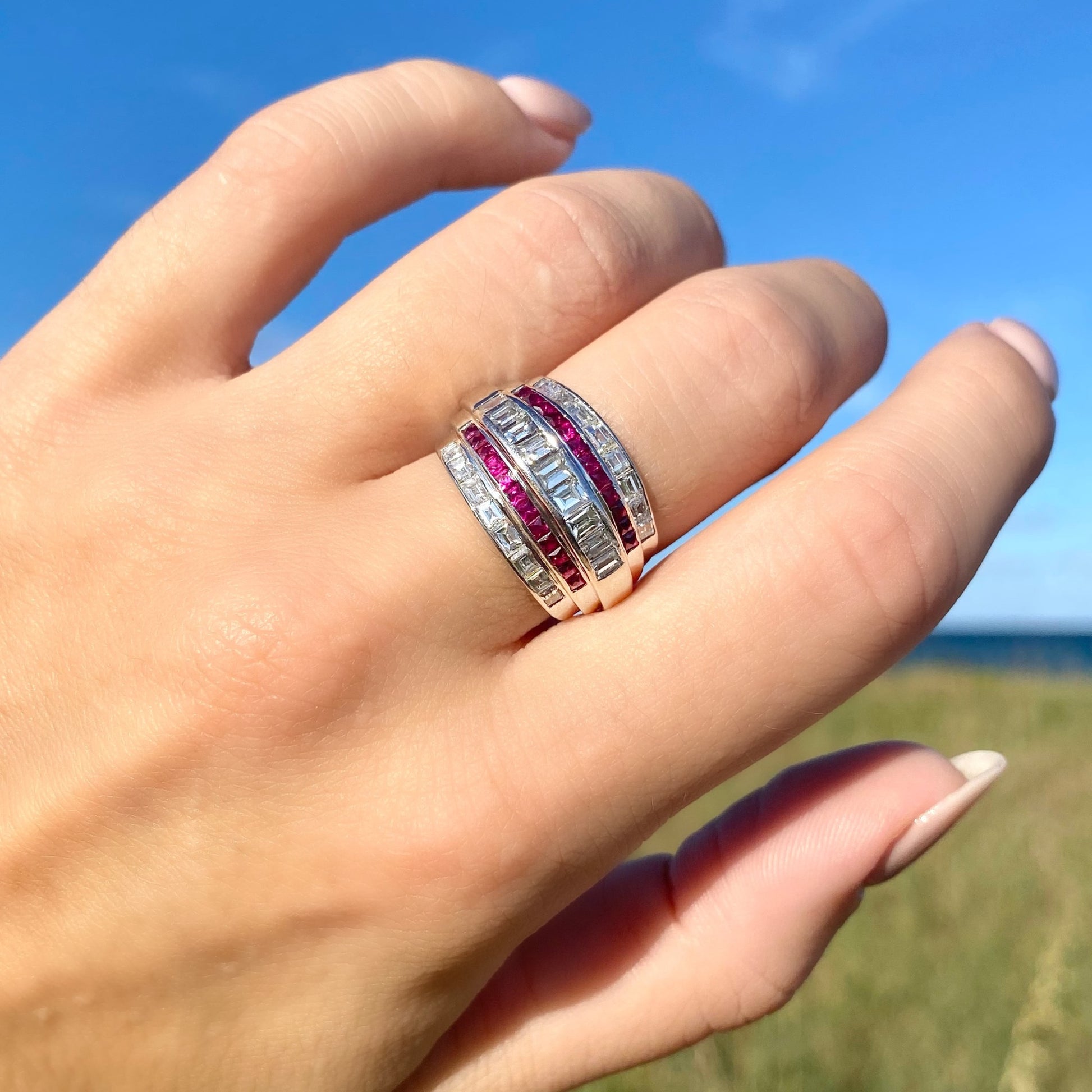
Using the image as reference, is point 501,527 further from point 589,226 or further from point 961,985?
point 961,985

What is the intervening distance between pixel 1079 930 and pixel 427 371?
2.23 meters

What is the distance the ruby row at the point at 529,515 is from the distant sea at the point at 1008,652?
1.37 metres

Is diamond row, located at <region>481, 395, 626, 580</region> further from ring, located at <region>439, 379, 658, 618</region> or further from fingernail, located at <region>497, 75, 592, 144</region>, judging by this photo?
fingernail, located at <region>497, 75, 592, 144</region>

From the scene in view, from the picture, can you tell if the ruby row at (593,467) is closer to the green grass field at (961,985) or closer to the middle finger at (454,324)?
the middle finger at (454,324)

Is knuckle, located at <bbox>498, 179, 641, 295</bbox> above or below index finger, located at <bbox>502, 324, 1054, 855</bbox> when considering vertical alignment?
above

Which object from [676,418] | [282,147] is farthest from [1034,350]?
[282,147]

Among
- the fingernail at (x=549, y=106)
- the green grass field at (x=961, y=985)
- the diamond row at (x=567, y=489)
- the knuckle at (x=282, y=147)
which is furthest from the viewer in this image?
the green grass field at (x=961, y=985)

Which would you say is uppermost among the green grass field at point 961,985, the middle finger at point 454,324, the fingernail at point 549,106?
the fingernail at point 549,106

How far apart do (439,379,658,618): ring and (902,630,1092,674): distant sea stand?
4.33 feet

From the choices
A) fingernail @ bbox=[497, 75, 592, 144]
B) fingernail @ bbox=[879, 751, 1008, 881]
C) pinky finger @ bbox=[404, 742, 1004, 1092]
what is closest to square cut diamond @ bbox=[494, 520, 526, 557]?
pinky finger @ bbox=[404, 742, 1004, 1092]

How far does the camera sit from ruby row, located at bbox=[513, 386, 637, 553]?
109cm

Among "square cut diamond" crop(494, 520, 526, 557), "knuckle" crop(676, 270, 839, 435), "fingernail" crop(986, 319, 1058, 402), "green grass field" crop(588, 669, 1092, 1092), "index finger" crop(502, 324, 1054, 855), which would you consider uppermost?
"knuckle" crop(676, 270, 839, 435)

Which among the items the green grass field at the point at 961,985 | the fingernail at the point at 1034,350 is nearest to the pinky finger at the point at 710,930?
the fingernail at the point at 1034,350

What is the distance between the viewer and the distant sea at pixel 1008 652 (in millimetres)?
7970
